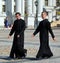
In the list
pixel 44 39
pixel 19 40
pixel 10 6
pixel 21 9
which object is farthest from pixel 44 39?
pixel 10 6

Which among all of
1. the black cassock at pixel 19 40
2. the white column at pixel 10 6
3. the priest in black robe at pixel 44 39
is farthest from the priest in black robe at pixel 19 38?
the white column at pixel 10 6

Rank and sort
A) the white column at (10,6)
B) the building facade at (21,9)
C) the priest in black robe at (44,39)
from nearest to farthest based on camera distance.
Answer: the priest in black robe at (44,39), the building facade at (21,9), the white column at (10,6)

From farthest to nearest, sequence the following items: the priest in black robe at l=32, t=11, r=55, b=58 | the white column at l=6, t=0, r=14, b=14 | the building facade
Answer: the white column at l=6, t=0, r=14, b=14 → the building facade → the priest in black robe at l=32, t=11, r=55, b=58

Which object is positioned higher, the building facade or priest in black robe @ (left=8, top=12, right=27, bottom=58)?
priest in black robe @ (left=8, top=12, right=27, bottom=58)

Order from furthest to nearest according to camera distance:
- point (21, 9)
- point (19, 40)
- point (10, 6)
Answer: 1. point (10, 6)
2. point (21, 9)
3. point (19, 40)

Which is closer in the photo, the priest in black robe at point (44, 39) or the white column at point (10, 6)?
the priest in black robe at point (44, 39)

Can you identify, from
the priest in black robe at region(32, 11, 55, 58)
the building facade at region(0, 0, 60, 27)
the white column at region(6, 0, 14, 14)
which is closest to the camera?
the priest in black robe at region(32, 11, 55, 58)

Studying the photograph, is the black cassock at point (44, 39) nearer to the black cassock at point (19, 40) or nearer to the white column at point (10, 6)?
the black cassock at point (19, 40)

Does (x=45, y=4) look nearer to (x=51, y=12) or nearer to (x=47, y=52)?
(x=51, y=12)

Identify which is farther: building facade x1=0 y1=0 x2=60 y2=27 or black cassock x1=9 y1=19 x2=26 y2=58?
building facade x1=0 y1=0 x2=60 y2=27

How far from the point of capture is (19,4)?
251ft

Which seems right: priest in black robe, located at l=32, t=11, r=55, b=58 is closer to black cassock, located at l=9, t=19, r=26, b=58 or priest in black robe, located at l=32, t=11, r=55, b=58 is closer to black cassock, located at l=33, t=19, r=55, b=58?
black cassock, located at l=33, t=19, r=55, b=58

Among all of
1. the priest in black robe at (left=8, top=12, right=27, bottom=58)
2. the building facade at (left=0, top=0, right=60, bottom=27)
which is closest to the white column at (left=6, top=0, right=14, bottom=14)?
the building facade at (left=0, top=0, right=60, bottom=27)

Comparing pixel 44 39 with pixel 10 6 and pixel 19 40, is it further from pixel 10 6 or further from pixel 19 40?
pixel 10 6
